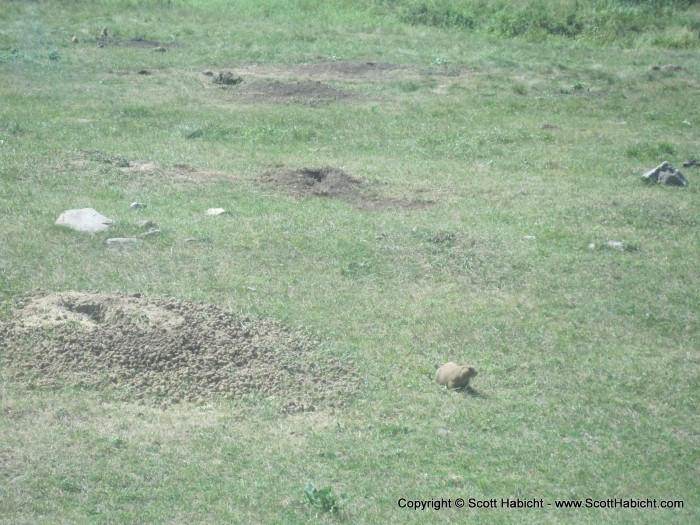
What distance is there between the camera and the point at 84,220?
877cm

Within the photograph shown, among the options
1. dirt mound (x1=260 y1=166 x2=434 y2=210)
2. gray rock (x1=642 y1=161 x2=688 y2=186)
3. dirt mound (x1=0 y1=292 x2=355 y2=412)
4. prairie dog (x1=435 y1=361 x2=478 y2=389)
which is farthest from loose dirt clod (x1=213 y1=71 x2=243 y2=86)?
prairie dog (x1=435 y1=361 x2=478 y2=389)

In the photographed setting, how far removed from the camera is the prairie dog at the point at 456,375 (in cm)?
615

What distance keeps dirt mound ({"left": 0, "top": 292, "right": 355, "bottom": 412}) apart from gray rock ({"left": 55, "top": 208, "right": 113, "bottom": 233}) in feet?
6.40

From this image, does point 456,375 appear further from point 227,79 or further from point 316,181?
point 227,79

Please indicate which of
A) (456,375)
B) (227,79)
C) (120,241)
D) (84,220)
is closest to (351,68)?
(227,79)

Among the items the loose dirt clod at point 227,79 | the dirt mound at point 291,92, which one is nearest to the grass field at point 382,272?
the dirt mound at point 291,92

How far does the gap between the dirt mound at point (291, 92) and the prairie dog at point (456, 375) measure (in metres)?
9.88

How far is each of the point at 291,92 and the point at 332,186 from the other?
5966mm

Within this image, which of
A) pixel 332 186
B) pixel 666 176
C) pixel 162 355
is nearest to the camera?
pixel 162 355

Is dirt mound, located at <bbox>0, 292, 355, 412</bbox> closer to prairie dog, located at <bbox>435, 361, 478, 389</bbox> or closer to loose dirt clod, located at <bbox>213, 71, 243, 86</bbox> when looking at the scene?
prairie dog, located at <bbox>435, 361, 478, 389</bbox>

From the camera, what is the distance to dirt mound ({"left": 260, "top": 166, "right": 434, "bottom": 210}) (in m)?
10.3

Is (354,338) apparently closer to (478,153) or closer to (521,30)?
(478,153)

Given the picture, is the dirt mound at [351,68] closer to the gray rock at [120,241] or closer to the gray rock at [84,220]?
the gray rock at [84,220]

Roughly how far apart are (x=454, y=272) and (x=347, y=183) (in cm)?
294
